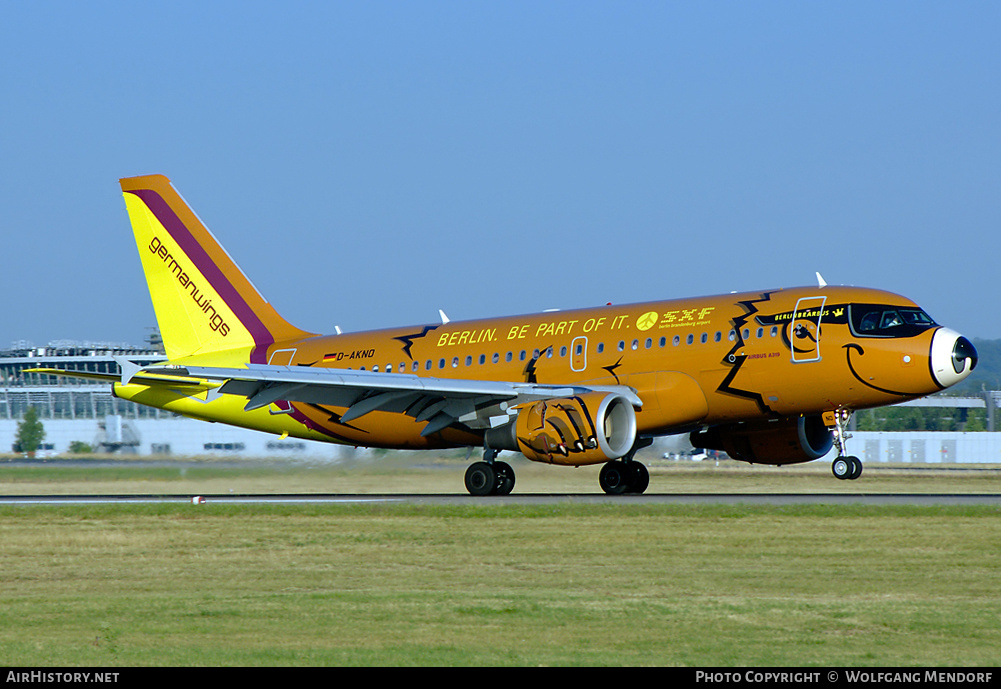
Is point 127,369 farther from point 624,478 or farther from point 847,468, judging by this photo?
point 847,468

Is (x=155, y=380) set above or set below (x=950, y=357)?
above

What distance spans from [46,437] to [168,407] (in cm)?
1164

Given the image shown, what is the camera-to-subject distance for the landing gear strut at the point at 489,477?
29.7 metres

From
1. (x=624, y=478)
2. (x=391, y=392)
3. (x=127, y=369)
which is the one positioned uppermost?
(x=127, y=369)

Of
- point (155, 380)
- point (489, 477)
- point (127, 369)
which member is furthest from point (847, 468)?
point (155, 380)

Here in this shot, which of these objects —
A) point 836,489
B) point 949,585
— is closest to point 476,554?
point 949,585

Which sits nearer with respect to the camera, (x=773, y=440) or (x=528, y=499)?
(x=528, y=499)

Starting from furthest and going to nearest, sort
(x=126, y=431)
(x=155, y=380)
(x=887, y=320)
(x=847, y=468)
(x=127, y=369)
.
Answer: (x=126, y=431) < (x=155, y=380) < (x=127, y=369) < (x=847, y=468) < (x=887, y=320)

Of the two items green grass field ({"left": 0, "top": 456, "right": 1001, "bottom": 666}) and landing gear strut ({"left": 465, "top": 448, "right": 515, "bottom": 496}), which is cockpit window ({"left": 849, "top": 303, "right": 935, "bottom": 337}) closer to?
green grass field ({"left": 0, "top": 456, "right": 1001, "bottom": 666})

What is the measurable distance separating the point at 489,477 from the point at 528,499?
7.38 ft

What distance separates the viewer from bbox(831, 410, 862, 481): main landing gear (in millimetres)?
26288

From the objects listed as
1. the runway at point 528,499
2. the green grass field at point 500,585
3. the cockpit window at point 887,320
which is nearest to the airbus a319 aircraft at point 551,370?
the cockpit window at point 887,320

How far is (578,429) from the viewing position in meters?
26.1
